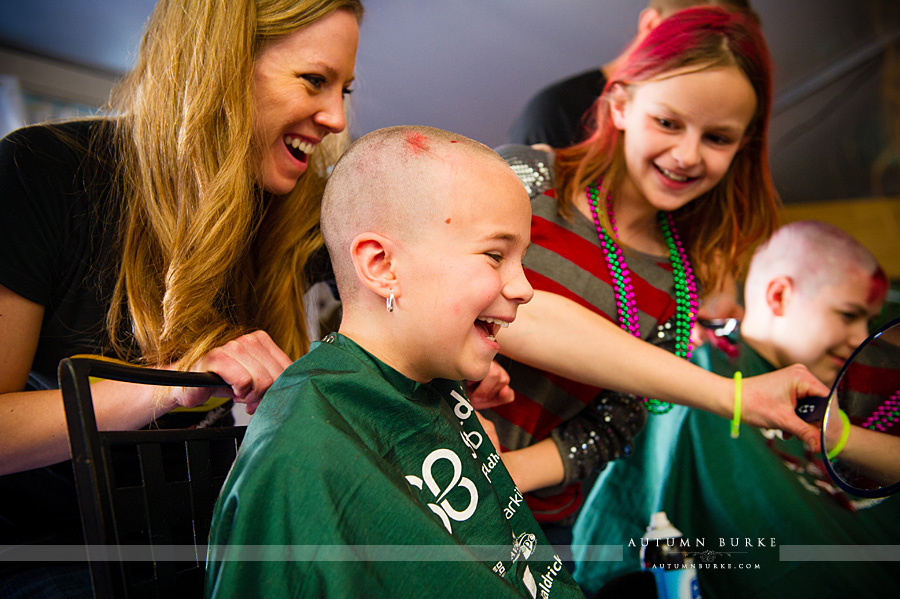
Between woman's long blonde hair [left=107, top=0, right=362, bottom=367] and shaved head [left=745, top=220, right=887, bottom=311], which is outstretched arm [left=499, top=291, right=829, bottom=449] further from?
shaved head [left=745, top=220, right=887, bottom=311]

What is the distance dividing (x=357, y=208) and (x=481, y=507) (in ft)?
1.17

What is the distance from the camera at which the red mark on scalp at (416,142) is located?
2.25 feet

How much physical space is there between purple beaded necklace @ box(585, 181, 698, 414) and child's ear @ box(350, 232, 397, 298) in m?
0.51

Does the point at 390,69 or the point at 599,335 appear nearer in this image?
the point at 599,335

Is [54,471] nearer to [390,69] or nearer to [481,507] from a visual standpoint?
[481,507]

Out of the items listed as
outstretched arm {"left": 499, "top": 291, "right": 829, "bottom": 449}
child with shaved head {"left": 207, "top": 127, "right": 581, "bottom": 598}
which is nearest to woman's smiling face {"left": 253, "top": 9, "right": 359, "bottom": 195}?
child with shaved head {"left": 207, "top": 127, "right": 581, "bottom": 598}

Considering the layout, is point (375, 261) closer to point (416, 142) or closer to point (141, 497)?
point (416, 142)

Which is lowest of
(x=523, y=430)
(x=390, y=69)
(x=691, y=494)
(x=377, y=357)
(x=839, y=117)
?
(x=691, y=494)

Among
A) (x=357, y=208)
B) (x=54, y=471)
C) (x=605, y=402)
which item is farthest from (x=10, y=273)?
(x=605, y=402)

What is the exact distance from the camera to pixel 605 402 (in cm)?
112

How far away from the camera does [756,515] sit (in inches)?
48.0

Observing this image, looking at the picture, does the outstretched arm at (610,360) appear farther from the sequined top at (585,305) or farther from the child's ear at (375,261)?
the child's ear at (375,261)

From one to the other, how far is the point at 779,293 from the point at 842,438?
673 mm

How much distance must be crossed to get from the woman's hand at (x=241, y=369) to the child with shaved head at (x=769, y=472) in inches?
31.1
